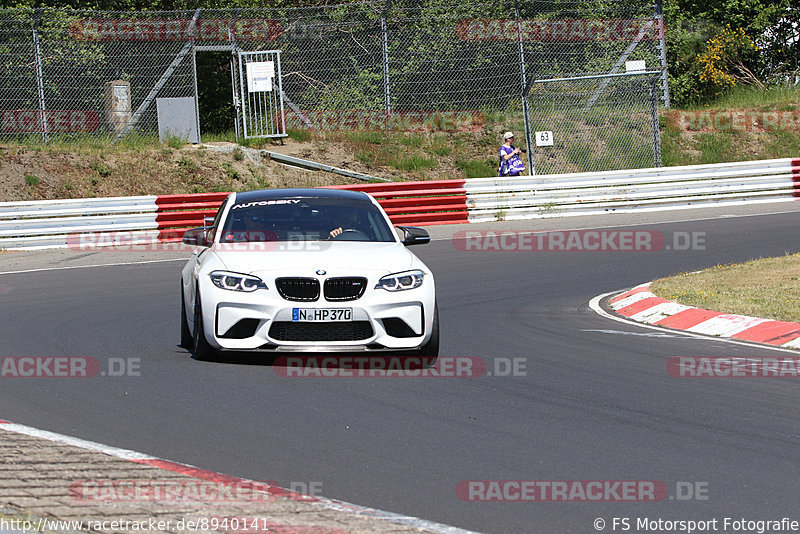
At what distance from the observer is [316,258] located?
867 centimetres

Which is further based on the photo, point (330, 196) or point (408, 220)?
point (408, 220)

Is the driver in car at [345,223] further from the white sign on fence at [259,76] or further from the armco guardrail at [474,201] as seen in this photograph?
the white sign on fence at [259,76]

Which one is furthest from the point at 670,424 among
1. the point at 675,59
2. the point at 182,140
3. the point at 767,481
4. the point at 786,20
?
the point at 786,20

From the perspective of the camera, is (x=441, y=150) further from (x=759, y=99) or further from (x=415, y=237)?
(x=415, y=237)

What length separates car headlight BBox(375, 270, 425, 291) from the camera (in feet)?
28.1

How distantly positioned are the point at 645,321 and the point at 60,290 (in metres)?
7.24

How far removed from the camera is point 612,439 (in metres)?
6.34

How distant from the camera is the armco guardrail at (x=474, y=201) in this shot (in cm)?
2034

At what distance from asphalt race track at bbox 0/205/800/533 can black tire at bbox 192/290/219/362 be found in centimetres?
8

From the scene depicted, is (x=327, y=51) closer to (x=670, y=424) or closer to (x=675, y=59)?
(x=675, y=59)

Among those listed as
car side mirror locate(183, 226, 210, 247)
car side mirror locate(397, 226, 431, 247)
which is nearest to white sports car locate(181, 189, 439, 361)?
car side mirror locate(183, 226, 210, 247)

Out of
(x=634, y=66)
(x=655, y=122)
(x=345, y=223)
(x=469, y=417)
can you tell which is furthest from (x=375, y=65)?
(x=469, y=417)

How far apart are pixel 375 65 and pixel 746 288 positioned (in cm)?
1691

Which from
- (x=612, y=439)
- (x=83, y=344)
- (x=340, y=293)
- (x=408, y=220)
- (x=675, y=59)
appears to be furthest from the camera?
(x=675, y=59)
